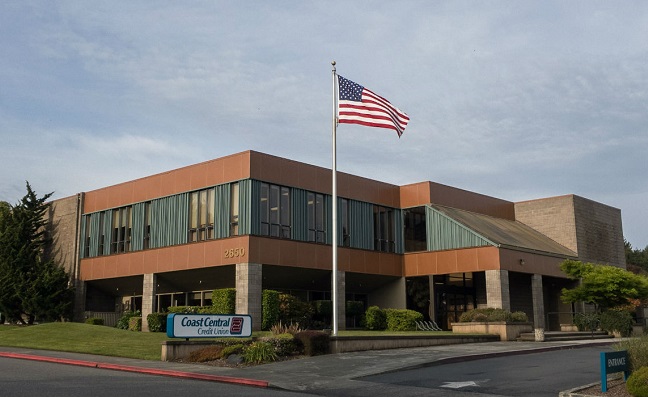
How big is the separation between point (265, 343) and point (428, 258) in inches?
803

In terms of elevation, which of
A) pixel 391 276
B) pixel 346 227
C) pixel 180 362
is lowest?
pixel 180 362

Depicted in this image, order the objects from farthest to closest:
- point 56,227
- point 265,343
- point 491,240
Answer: point 56,227 < point 491,240 < point 265,343

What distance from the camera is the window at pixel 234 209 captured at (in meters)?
34.2

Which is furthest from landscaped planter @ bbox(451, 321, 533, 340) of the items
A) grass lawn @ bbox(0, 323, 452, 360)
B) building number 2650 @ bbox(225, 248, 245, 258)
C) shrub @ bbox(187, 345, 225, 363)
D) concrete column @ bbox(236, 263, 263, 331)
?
shrub @ bbox(187, 345, 225, 363)

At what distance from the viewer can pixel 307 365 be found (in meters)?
20.8

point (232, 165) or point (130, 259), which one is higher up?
point (232, 165)

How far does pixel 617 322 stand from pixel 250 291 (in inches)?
822

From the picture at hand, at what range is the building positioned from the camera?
3462 cm

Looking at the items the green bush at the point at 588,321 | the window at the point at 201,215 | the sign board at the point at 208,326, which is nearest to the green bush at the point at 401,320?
the green bush at the point at 588,321

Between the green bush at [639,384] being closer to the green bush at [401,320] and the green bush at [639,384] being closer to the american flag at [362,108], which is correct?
the american flag at [362,108]

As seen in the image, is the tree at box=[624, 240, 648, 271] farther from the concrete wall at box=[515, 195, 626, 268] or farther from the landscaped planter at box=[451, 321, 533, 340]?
the landscaped planter at box=[451, 321, 533, 340]

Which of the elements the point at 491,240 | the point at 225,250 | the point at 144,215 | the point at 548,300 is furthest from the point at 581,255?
the point at 144,215

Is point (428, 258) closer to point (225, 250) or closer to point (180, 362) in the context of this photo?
point (225, 250)

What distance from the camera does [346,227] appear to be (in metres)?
38.9
